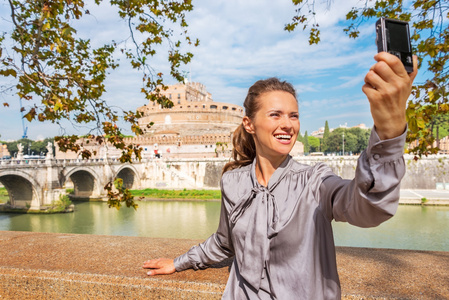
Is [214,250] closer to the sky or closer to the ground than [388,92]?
closer to the ground

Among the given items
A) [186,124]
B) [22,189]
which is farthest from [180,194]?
[186,124]

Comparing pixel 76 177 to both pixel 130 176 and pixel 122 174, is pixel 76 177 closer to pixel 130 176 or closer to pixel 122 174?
pixel 122 174

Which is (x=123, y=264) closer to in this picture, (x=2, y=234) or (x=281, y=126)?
(x=281, y=126)

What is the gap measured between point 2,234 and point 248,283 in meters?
2.52

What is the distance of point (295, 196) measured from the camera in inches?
43.8

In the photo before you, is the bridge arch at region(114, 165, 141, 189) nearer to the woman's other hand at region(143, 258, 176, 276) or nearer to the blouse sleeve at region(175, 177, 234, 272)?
→ the woman's other hand at region(143, 258, 176, 276)

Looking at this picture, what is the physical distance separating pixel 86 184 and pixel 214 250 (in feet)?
86.4

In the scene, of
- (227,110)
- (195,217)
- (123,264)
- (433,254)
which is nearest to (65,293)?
(123,264)

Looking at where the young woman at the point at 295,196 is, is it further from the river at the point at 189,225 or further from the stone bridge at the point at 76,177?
the stone bridge at the point at 76,177

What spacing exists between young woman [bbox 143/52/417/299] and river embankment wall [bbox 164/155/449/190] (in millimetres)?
19494

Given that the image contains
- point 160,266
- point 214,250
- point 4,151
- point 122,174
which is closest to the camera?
point 214,250

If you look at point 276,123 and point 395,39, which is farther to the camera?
point 276,123

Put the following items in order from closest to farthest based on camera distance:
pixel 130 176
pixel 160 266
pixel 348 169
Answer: pixel 160 266
pixel 348 169
pixel 130 176

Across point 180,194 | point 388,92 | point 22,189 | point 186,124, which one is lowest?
point 180,194
